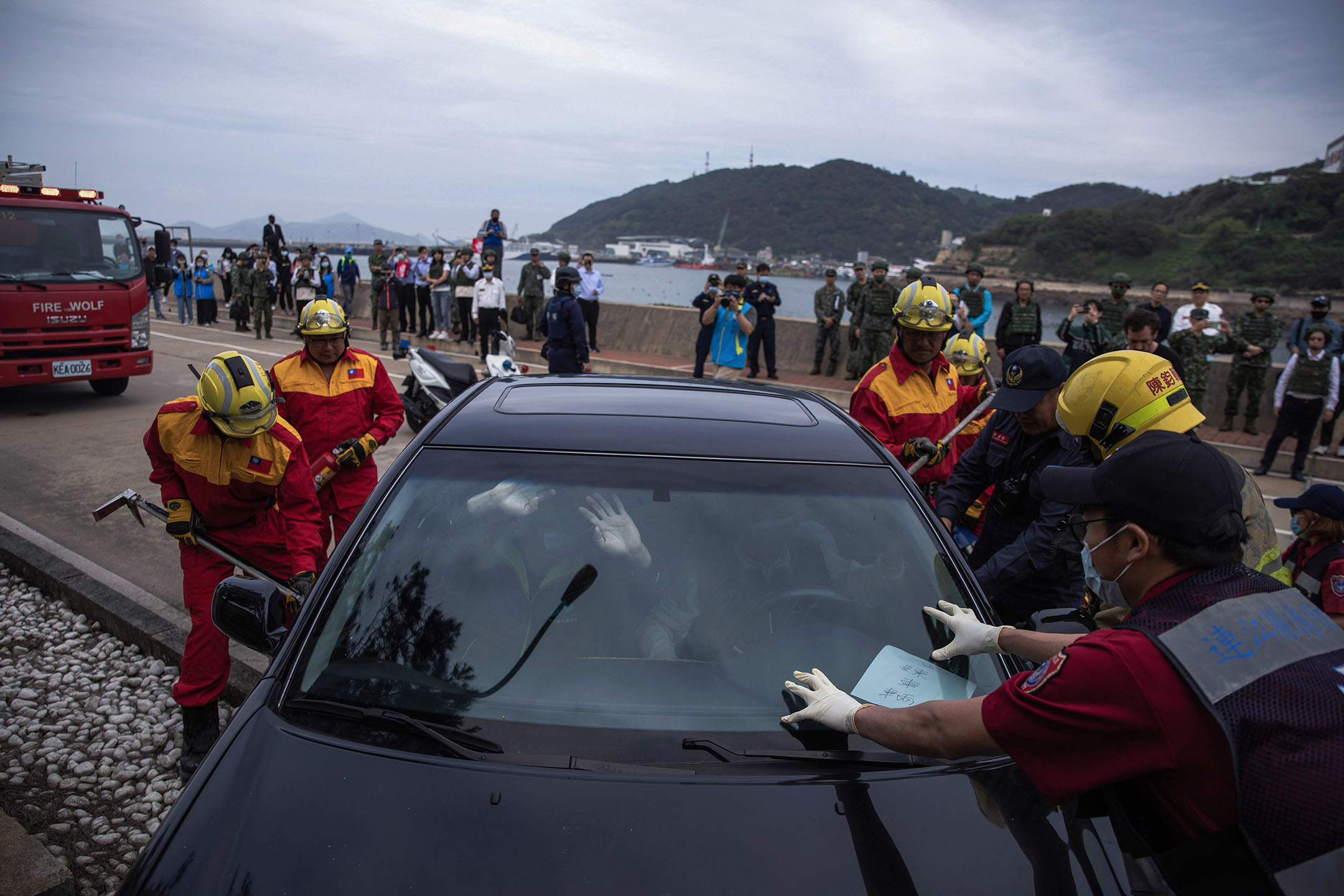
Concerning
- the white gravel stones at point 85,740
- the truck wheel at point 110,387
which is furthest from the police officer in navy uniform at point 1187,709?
the truck wheel at point 110,387

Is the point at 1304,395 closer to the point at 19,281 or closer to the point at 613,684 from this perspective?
the point at 613,684

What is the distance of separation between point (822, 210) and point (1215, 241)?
7209cm

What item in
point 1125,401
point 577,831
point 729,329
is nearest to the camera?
point 577,831

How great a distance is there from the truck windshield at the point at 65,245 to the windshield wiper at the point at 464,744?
11.0 m

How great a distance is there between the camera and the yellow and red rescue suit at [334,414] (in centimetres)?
476

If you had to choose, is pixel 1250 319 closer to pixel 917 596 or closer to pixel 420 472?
pixel 917 596

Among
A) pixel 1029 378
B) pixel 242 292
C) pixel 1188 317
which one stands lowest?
pixel 242 292

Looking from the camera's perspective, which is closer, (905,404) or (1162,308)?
(905,404)

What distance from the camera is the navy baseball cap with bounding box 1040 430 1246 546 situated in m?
1.46

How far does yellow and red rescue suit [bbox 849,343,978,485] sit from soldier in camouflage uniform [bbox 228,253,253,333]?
19.7 m

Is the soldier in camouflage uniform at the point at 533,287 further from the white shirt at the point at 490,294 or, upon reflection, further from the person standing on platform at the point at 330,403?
the person standing on platform at the point at 330,403

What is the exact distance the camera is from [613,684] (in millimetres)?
2014

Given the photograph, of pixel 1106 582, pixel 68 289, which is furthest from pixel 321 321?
pixel 68 289

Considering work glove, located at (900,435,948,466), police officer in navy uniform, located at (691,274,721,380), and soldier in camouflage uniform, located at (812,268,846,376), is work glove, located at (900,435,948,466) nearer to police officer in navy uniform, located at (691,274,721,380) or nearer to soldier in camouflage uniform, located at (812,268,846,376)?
police officer in navy uniform, located at (691,274,721,380)
